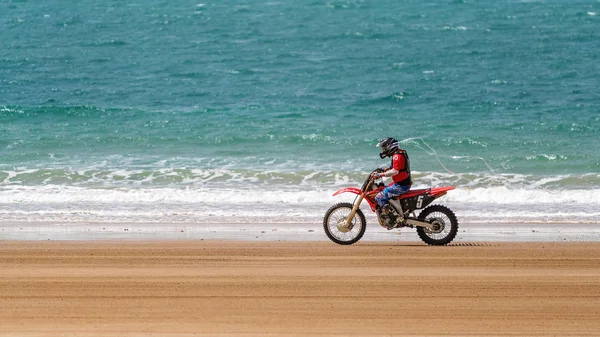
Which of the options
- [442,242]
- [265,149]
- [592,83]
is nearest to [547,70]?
[592,83]

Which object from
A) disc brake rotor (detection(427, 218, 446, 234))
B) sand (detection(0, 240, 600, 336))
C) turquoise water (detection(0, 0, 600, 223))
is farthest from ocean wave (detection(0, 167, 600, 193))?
sand (detection(0, 240, 600, 336))

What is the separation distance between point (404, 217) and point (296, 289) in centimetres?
322

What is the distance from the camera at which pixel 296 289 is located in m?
9.17

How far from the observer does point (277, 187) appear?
17672mm

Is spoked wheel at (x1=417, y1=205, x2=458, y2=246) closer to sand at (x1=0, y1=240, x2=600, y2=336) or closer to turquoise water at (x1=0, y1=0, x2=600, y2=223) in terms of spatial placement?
sand at (x1=0, y1=240, x2=600, y2=336)

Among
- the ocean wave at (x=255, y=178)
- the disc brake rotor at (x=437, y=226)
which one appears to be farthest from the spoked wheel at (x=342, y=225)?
the ocean wave at (x=255, y=178)

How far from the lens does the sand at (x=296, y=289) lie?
797cm

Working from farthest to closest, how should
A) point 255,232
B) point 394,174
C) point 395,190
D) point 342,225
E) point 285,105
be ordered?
point 285,105 < point 255,232 < point 342,225 < point 395,190 < point 394,174

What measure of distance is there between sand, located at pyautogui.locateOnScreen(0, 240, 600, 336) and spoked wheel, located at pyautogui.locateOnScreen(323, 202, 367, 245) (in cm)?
28

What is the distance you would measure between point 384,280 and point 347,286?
494mm

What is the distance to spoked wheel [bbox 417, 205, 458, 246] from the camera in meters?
11.9

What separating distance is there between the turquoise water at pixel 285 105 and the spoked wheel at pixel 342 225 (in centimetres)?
258

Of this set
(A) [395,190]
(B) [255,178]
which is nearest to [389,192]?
(A) [395,190]

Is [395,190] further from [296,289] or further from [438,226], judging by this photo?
[296,289]
